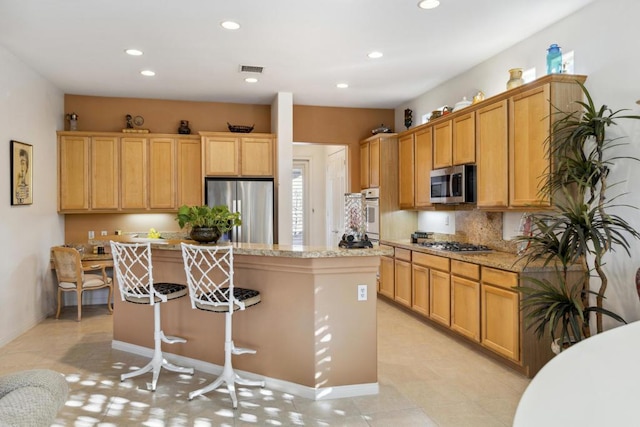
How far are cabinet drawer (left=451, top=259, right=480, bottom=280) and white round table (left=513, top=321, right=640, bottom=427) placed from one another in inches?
147

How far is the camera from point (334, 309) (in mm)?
3166

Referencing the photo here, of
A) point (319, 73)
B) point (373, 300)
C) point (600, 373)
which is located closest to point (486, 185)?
point (373, 300)

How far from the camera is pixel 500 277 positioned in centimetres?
372

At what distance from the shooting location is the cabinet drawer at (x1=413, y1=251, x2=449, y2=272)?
462 centimetres

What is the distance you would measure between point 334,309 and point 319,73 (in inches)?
123

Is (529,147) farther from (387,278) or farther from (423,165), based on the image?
(387,278)

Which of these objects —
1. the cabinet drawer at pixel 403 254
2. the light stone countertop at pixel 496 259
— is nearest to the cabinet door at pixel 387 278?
the cabinet drawer at pixel 403 254

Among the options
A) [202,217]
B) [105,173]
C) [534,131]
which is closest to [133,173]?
[105,173]

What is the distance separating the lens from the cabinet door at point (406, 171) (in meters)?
5.98

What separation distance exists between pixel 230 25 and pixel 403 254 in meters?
3.32

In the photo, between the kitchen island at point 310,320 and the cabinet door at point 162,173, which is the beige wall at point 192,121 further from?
the kitchen island at point 310,320

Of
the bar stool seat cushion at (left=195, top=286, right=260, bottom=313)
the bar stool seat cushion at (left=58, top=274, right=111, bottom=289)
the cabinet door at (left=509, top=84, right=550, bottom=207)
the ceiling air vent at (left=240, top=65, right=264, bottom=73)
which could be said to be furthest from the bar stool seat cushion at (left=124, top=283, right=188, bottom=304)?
the cabinet door at (left=509, top=84, right=550, bottom=207)

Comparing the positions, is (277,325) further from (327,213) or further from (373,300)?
(327,213)

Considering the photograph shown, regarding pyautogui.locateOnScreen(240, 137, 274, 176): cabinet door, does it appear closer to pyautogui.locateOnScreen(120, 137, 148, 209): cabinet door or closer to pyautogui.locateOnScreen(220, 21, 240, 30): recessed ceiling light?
pyautogui.locateOnScreen(120, 137, 148, 209): cabinet door
